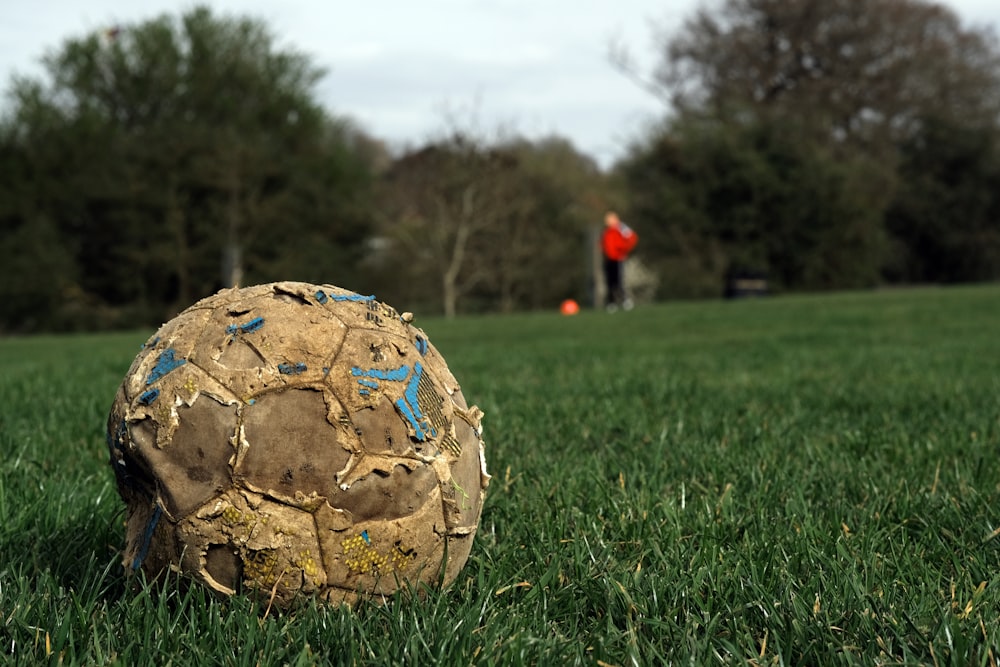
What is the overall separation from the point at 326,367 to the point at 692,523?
129cm

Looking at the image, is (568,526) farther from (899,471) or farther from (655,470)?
(899,471)

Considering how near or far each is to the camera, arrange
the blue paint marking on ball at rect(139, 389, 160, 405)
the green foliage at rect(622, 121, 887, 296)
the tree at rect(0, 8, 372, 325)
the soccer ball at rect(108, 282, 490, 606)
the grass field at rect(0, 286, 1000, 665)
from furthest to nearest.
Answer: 1. the green foliage at rect(622, 121, 887, 296)
2. the tree at rect(0, 8, 372, 325)
3. the blue paint marking on ball at rect(139, 389, 160, 405)
4. the soccer ball at rect(108, 282, 490, 606)
5. the grass field at rect(0, 286, 1000, 665)

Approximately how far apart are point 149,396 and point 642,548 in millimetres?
1371

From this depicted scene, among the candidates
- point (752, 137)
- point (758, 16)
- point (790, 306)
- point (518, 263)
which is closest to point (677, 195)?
point (752, 137)

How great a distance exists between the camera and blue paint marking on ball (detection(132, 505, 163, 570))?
225 cm

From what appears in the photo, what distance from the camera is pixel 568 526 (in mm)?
2939

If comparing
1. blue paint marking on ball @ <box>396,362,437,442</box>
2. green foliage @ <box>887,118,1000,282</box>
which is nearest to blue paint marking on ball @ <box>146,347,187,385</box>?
blue paint marking on ball @ <box>396,362,437,442</box>

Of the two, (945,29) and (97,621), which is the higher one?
(945,29)

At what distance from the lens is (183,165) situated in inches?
1111

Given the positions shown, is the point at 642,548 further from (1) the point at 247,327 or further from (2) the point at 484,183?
(2) the point at 484,183

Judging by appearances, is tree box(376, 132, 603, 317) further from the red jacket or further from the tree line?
the red jacket

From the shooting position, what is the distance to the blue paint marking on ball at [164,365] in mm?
2309

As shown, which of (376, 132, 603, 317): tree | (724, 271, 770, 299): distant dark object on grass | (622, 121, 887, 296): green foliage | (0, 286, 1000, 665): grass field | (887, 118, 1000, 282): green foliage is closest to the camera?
(0, 286, 1000, 665): grass field

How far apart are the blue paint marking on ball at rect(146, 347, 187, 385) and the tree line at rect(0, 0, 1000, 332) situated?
73.1 feet
